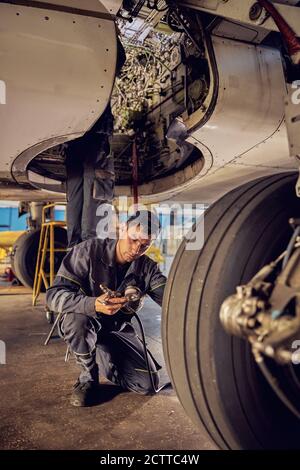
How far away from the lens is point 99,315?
5.56 feet

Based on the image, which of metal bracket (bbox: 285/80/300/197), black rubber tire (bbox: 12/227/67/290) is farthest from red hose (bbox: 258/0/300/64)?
black rubber tire (bbox: 12/227/67/290)

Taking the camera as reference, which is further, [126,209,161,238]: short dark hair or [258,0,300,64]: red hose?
[126,209,161,238]: short dark hair

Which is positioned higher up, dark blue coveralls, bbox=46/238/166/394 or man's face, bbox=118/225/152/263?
man's face, bbox=118/225/152/263

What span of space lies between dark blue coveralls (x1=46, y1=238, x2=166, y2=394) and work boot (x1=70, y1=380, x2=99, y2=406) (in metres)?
0.04

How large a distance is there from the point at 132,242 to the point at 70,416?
73cm

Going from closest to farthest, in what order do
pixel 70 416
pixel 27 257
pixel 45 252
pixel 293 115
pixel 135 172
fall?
pixel 293 115 < pixel 70 416 < pixel 135 172 < pixel 45 252 < pixel 27 257

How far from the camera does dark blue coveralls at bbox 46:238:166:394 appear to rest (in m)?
1.60

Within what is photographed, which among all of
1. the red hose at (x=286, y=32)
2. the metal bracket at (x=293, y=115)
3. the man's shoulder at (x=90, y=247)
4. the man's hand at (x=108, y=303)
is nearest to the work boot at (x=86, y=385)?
the man's hand at (x=108, y=303)

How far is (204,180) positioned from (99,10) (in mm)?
1490

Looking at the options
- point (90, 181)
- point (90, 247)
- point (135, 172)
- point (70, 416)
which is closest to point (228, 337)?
point (70, 416)

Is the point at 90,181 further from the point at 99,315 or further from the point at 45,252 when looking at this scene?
the point at 45,252

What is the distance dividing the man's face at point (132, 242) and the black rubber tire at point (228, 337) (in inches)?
23.0

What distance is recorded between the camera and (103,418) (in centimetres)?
138

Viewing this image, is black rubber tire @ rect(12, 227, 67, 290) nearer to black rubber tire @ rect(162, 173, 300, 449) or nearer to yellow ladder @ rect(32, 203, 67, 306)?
yellow ladder @ rect(32, 203, 67, 306)
